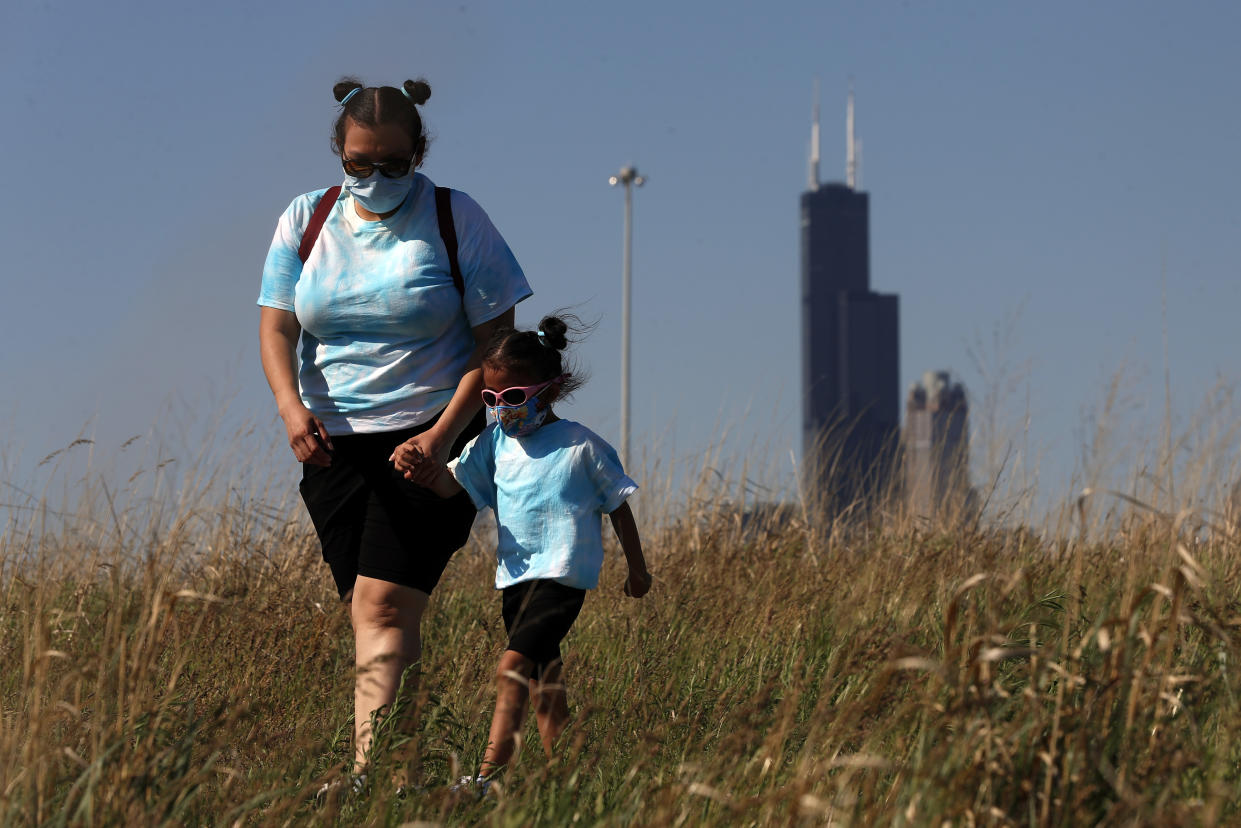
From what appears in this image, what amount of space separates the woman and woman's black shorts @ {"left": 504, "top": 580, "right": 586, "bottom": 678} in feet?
1.08

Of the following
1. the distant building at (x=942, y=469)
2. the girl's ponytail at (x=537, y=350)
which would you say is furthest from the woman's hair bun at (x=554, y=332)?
the distant building at (x=942, y=469)

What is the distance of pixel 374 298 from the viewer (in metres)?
3.49

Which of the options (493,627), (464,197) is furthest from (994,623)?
(493,627)

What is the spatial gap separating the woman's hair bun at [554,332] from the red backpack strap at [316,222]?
67 centimetres

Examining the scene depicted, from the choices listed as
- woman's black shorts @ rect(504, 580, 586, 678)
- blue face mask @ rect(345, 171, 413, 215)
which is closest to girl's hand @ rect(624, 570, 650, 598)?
woman's black shorts @ rect(504, 580, 586, 678)

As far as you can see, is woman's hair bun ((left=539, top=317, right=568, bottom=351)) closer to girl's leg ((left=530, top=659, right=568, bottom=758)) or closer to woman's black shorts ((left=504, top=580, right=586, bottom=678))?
woman's black shorts ((left=504, top=580, right=586, bottom=678))

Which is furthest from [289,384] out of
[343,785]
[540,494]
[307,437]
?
[343,785]

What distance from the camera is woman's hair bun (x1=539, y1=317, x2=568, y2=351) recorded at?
3555 mm

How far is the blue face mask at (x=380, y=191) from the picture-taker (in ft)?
11.6

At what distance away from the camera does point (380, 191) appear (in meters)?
3.54

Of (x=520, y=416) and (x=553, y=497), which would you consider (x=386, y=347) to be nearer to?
(x=520, y=416)

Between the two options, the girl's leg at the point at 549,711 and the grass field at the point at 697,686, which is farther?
the girl's leg at the point at 549,711

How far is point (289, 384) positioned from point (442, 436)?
1.56 ft

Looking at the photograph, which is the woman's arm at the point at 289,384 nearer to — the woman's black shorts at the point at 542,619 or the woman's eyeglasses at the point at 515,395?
the woman's eyeglasses at the point at 515,395
